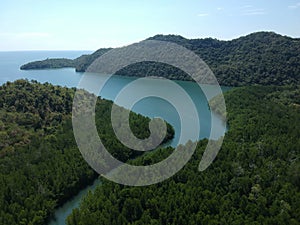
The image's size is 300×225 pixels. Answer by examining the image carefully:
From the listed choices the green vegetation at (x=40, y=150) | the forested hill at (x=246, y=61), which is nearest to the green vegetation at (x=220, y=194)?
the green vegetation at (x=40, y=150)

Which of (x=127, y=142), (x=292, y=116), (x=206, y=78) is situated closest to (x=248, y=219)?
(x=127, y=142)

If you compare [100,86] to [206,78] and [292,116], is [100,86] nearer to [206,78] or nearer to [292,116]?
[206,78]

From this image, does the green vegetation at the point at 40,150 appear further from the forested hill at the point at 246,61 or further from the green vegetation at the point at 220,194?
the forested hill at the point at 246,61

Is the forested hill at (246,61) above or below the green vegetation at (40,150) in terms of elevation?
above

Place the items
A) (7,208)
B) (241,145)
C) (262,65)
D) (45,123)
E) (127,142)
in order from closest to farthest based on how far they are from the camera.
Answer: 1. (7,208)
2. (241,145)
3. (127,142)
4. (45,123)
5. (262,65)

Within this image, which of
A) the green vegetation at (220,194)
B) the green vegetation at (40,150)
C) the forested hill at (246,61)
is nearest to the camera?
the green vegetation at (220,194)

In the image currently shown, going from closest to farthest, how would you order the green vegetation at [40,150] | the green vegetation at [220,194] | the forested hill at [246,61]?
the green vegetation at [220,194] < the green vegetation at [40,150] < the forested hill at [246,61]

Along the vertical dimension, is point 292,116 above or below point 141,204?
above

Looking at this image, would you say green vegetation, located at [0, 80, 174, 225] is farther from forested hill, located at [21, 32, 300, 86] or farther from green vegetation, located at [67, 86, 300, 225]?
forested hill, located at [21, 32, 300, 86]
